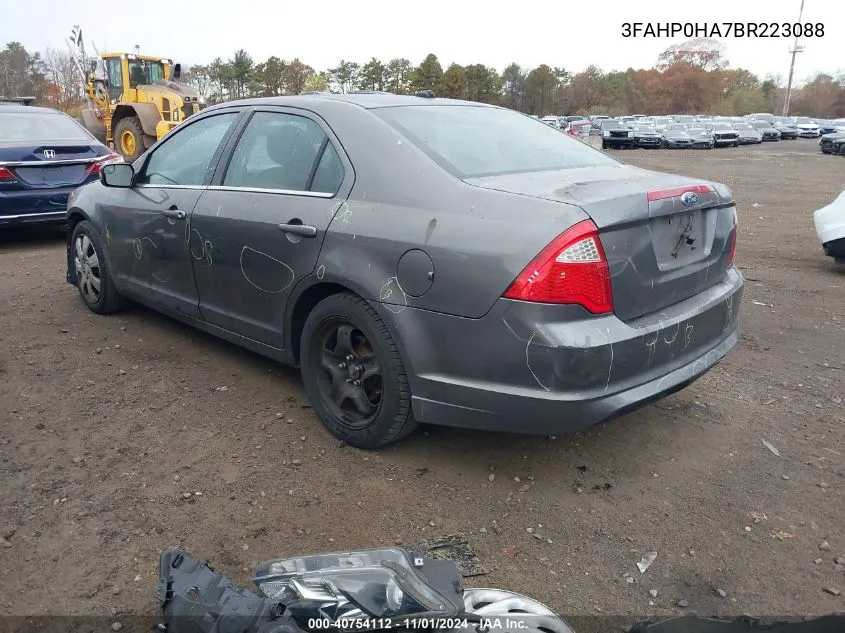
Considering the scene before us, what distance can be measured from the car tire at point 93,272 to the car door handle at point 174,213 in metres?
1.04

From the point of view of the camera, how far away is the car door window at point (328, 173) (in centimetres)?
328

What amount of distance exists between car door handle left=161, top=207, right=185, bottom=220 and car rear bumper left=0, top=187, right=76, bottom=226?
14.1ft

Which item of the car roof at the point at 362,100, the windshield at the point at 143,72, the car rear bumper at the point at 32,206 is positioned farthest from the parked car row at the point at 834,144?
the car roof at the point at 362,100

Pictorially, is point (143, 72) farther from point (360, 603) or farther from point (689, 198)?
point (360, 603)

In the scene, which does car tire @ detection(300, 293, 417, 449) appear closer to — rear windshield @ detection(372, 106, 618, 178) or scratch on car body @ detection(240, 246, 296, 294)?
scratch on car body @ detection(240, 246, 296, 294)

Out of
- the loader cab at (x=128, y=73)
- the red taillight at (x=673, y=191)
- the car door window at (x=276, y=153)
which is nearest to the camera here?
the red taillight at (x=673, y=191)

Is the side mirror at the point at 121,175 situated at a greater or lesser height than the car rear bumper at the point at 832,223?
greater

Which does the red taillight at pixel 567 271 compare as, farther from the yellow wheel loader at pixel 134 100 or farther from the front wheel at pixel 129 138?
the front wheel at pixel 129 138

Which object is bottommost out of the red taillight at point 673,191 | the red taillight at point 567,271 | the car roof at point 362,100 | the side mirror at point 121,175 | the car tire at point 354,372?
the car tire at point 354,372

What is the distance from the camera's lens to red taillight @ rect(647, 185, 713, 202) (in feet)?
9.23

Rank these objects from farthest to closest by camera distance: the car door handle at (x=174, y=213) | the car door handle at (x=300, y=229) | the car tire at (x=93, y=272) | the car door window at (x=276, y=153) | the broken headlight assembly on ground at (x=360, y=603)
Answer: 1. the car tire at (x=93, y=272)
2. the car door handle at (x=174, y=213)
3. the car door window at (x=276, y=153)
4. the car door handle at (x=300, y=229)
5. the broken headlight assembly on ground at (x=360, y=603)

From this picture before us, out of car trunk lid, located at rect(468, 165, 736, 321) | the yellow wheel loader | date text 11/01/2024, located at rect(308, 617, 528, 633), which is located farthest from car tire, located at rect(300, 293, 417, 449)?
the yellow wheel loader

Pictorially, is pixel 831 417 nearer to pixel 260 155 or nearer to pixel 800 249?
pixel 260 155

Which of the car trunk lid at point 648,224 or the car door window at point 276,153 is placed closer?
the car trunk lid at point 648,224
